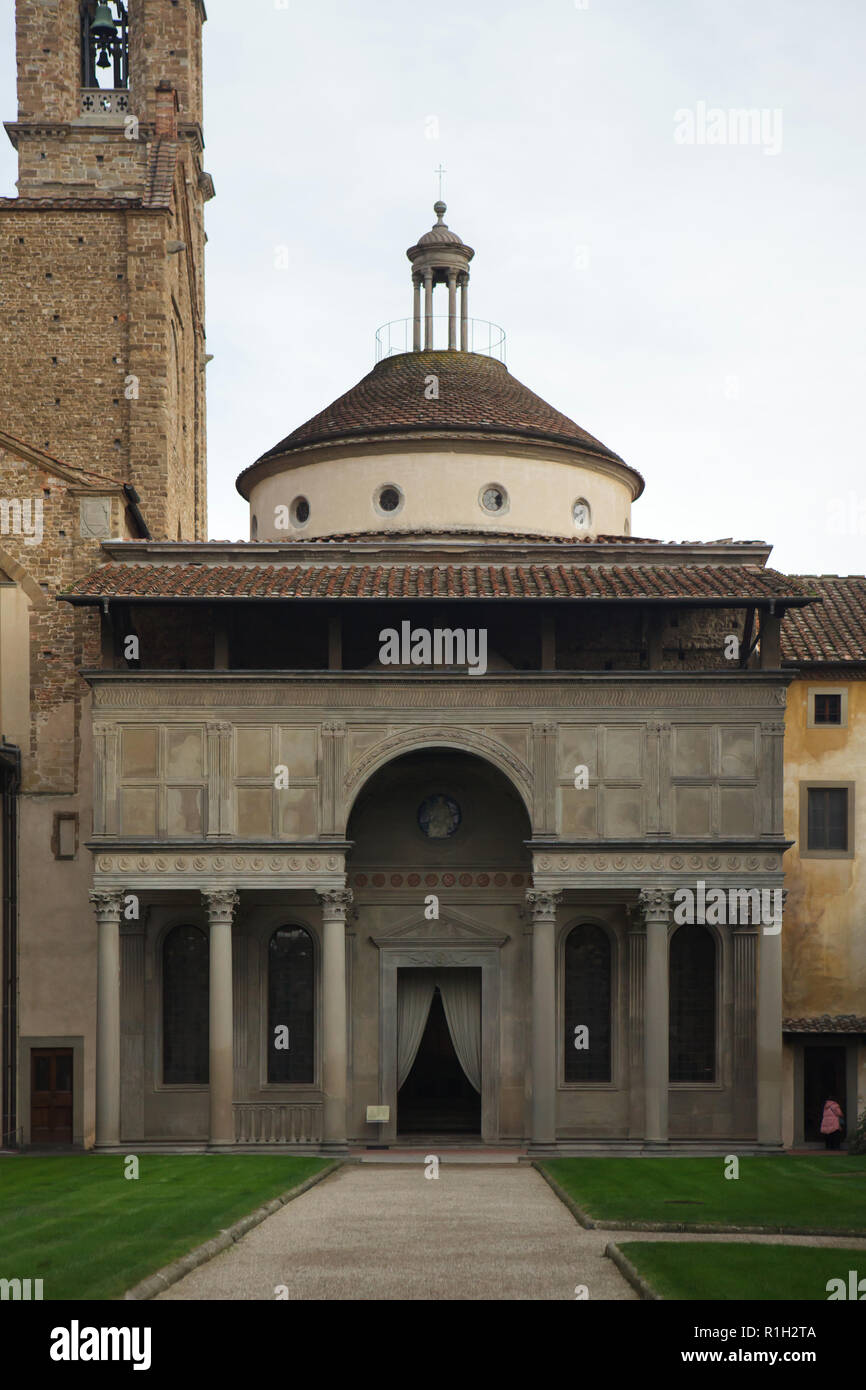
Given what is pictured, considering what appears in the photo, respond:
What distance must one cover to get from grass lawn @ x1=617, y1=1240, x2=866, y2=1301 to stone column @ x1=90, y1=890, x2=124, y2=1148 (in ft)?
51.7

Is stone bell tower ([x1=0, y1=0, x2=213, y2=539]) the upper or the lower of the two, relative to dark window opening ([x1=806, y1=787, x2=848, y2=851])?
upper

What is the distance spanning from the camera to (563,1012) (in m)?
36.3

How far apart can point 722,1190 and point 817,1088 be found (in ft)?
35.5

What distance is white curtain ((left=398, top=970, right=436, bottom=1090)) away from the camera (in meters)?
36.6

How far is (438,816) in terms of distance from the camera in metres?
37.3

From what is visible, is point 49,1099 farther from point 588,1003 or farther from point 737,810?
point 737,810

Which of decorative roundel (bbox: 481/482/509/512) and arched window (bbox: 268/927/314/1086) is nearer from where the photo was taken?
arched window (bbox: 268/927/314/1086)

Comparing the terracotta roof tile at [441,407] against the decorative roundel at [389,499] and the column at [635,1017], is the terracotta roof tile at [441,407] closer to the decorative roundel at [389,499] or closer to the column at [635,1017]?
the decorative roundel at [389,499]

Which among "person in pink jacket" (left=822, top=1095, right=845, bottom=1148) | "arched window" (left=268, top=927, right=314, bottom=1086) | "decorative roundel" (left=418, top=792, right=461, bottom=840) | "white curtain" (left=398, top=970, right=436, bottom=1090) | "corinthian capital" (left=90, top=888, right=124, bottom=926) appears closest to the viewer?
"corinthian capital" (left=90, top=888, right=124, bottom=926)

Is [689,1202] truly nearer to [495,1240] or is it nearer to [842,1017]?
[495,1240]

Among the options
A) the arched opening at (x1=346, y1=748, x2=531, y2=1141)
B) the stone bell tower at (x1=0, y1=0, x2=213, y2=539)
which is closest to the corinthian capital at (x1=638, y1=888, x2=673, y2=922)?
the arched opening at (x1=346, y1=748, x2=531, y2=1141)

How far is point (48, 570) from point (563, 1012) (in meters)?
14.1

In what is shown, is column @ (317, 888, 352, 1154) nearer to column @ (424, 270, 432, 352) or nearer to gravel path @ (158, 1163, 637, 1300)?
gravel path @ (158, 1163, 637, 1300)

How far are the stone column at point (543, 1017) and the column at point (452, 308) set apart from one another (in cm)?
1775
